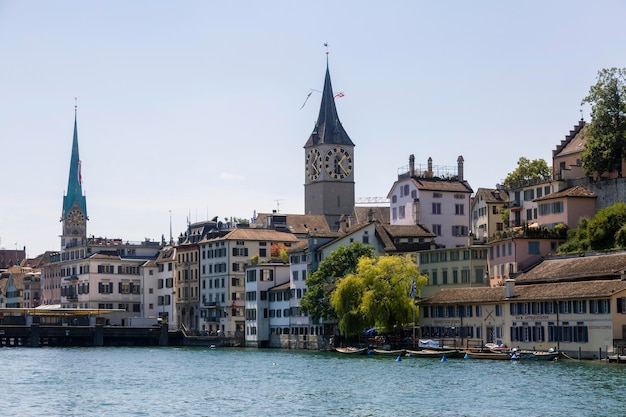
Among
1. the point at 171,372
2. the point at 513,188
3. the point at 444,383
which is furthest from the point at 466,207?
the point at 444,383

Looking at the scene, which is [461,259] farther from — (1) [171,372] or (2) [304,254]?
(1) [171,372]

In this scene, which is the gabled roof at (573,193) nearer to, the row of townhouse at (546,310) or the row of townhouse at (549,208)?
the row of townhouse at (549,208)

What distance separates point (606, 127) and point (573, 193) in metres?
7.26

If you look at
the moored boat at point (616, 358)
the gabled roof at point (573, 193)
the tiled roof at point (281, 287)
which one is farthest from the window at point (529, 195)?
the moored boat at point (616, 358)

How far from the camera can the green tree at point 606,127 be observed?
117 meters

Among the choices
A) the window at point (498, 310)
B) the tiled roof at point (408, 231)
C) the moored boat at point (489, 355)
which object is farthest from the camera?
the tiled roof at point (408, 231)

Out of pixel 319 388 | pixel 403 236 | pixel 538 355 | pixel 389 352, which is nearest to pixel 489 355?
pixel 538 355

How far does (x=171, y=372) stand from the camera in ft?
324

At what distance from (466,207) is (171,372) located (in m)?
59.6

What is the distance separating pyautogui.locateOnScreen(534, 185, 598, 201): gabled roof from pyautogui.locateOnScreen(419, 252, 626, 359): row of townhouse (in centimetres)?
927

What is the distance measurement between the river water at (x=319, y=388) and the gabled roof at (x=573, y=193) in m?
24.9

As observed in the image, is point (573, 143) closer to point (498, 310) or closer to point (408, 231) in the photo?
point (408, 231)

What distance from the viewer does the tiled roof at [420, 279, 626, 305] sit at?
305 ft

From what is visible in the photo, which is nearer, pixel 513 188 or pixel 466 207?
pixel 513 188
